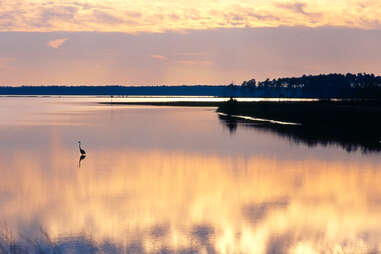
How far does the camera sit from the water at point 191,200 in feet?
55.8

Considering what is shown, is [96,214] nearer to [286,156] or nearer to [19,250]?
[19,250]

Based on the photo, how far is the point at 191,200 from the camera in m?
23.6

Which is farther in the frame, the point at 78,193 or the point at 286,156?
the point at 286,156

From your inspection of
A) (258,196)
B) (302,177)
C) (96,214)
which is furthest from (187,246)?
(302,177)

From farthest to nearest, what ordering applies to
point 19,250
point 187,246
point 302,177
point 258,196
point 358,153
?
point 358,153 < point 302,177 < point 258,196 < point 187,246 < point 19,250

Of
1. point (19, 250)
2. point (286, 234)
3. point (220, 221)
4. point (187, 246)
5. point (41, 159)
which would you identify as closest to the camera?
point (19, 250)

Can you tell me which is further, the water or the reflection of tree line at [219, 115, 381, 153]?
the reflection of tree line at [219, 115, 381, 153]

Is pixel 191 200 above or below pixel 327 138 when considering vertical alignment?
above

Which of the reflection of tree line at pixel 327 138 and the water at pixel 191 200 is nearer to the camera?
the water at pixel 191 200

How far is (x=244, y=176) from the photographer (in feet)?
98.3

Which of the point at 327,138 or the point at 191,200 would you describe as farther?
the point at 327,138

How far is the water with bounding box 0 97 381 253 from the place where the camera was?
17000mm

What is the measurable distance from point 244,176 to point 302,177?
293 centimetres

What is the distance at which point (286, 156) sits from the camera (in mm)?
38875
